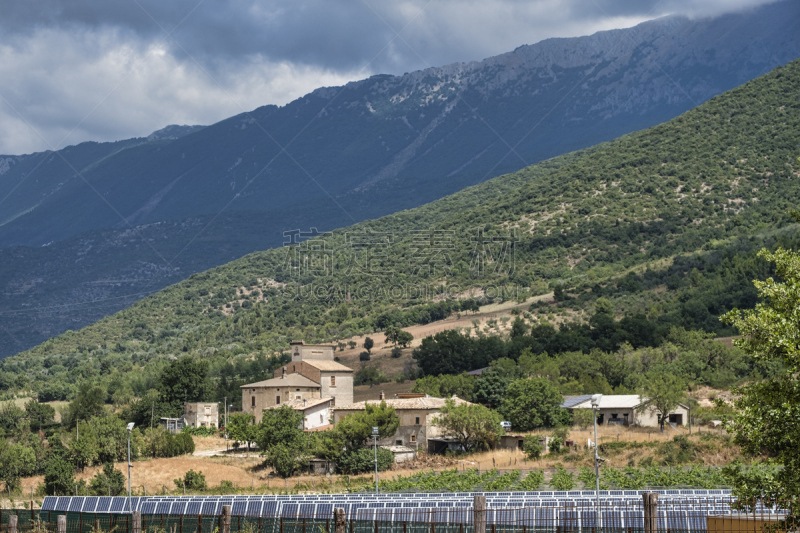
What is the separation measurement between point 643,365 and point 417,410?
1111 inches

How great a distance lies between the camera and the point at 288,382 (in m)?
74.6

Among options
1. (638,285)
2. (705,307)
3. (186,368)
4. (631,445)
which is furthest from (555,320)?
(631,445)

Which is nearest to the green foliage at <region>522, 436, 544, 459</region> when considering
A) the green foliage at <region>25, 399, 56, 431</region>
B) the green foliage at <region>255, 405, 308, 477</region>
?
the green foliage at <region>255, 405, 308, 477</region>

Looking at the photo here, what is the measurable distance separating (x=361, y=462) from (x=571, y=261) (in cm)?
8017

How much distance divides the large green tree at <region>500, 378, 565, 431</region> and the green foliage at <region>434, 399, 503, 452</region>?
10.3 feet

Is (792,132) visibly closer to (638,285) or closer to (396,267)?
(638,285)

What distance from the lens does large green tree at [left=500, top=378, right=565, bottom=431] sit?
202ft

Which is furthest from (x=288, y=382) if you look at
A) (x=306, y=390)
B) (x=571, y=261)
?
(x=571, y=261)

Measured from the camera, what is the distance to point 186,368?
84750 millimetres

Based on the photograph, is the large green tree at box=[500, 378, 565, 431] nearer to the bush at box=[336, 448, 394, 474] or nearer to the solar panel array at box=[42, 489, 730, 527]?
the bush at box=[336, 448, 394, 474]

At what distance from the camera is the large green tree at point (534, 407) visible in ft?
202

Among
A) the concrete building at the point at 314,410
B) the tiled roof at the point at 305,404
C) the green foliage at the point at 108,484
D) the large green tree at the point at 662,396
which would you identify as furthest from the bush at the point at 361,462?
the large green tree at the point at 662,396

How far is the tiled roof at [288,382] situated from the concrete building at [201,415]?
6.53m

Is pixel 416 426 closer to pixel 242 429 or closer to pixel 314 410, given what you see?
pixel 314 410
